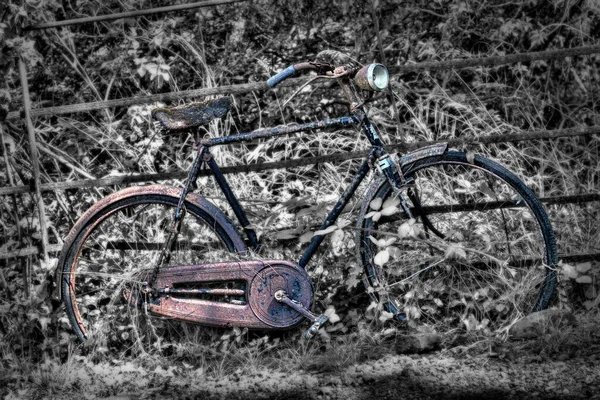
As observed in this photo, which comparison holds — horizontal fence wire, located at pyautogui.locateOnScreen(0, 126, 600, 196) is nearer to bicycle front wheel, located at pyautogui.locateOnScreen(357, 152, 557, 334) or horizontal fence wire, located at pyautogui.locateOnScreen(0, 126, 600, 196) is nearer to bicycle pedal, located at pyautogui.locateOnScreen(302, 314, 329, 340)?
bicycle front wheel, located at pyautogui.locateOnScreen(357, 152, 557, 334)

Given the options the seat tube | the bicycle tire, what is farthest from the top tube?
the bicycle tire

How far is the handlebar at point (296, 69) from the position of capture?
313 centimetres

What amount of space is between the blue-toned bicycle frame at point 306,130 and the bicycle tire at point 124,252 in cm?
10

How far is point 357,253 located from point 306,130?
64 centimetres

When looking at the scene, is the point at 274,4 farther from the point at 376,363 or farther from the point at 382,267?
the point at 376,363

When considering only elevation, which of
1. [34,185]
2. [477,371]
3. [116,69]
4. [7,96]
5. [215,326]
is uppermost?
[116,69]

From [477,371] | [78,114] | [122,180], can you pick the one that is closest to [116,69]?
[78,114]

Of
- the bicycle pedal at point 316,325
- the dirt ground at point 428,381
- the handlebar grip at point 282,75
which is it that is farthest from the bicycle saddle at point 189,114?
the dirt ground at point 428,381

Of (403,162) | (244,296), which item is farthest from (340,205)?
(244,296)

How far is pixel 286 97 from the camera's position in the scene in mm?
4711

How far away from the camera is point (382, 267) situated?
135 inches

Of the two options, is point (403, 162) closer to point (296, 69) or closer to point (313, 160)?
point (313, 160)

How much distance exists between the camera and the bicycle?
10.4 ft

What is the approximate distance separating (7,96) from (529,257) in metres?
2.91
